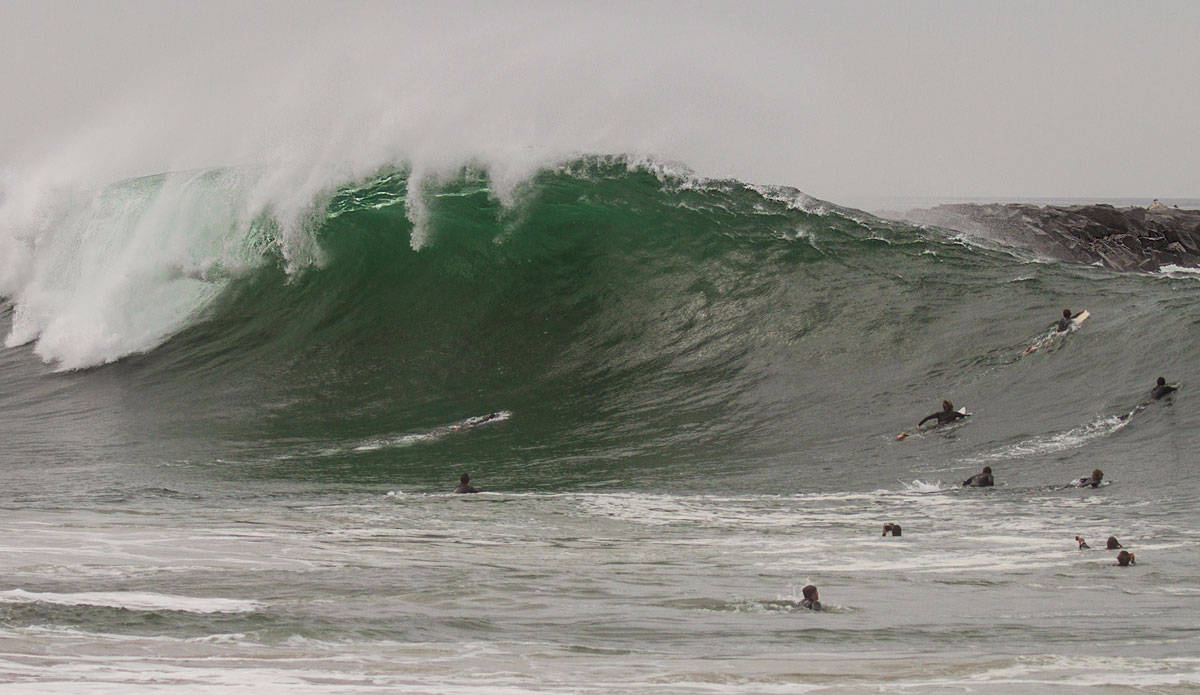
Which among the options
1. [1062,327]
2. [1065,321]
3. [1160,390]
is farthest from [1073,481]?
[1065,321]

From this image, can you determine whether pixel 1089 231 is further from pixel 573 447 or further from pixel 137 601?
pixel 137 601

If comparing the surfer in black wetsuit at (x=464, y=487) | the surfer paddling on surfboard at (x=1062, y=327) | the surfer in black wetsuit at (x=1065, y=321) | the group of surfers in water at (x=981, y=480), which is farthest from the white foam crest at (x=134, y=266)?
the surfer in black wetsuit at (x=1065, y=321)

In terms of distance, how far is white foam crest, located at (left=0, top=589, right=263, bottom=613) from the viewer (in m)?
6.18

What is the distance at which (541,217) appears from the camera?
70.9ft

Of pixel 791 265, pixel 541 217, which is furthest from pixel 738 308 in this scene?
pixel 541 217

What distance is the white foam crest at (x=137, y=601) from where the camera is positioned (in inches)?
243

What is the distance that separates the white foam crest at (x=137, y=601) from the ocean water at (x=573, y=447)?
0.04 m

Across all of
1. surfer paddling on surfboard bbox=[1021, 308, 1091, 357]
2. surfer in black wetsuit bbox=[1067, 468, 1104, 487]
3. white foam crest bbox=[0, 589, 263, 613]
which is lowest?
surfer in black wetsuit bbox=[1067, 468, 1104, 487]

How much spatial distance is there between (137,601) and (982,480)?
812 cm

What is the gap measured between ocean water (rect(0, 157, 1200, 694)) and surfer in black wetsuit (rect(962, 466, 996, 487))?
5.6 inches

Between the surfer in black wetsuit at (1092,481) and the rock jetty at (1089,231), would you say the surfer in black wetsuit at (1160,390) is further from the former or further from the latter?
the rock jetty at (1089,231)

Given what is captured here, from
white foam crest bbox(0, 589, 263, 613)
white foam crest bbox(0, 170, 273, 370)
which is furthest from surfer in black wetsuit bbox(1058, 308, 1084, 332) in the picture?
white foam crest bbox(0, 170, 273, 370)

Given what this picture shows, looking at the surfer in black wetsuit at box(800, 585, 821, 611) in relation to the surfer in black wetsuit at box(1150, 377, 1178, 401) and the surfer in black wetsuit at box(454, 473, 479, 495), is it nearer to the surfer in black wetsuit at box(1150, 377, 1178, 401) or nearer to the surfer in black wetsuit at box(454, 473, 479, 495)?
the surfer in black wetsuit at box(454, 473, 479, 495)

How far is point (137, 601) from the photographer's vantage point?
20.8 ft
